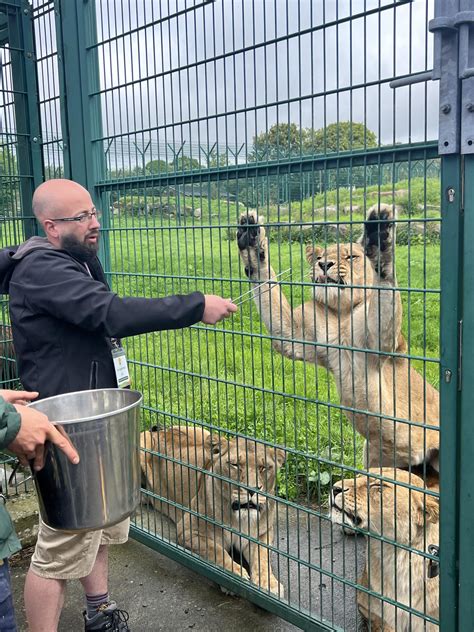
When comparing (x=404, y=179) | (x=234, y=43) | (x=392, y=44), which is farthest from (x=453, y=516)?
(x=234, y=43)

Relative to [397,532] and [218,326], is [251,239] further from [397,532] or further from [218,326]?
[397,532]

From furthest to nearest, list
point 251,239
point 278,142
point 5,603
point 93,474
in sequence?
1. point 251,239
2. point 278,142
3. point 93,474
4. point 5,603

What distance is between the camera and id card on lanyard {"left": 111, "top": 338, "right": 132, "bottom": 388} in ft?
10.7

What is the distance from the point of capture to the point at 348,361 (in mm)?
4242

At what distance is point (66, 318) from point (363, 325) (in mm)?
1704

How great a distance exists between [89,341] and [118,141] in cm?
160

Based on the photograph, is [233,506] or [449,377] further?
[233,506]

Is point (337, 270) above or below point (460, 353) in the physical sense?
above

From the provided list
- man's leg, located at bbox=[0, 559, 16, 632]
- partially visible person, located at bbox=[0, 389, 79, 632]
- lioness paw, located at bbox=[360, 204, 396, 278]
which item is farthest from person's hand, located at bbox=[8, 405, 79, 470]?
lioness paw, located at bbox=[360, 204, 396, 278]

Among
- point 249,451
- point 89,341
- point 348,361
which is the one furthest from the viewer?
point 348,361

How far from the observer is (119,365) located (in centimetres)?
329

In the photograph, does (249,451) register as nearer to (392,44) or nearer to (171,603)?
(171,603)

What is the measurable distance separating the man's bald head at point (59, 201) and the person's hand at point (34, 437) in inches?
47.9

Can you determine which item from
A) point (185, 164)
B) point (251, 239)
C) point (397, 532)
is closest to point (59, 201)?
point (185, 164)
